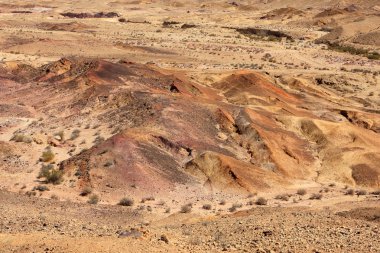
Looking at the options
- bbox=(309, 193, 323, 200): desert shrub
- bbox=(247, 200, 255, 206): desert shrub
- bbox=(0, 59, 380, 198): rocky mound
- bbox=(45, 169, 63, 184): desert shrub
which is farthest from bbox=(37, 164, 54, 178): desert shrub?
bbox=(309, 193, 323, 200): desert shrub

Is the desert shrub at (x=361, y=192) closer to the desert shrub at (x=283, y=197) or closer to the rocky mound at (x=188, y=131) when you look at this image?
the rocky mound at (x=188, y=131)

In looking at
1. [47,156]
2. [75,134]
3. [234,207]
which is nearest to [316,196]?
[234,207]

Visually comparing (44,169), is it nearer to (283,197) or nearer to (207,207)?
(207,207)

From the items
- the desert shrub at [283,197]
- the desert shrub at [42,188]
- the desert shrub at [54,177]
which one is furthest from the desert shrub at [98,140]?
the desert shrub at [283,197]

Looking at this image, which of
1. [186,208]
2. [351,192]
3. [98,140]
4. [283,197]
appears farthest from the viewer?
[98,140]

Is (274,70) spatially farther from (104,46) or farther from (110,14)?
(110,14)

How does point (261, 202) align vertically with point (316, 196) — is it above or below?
above

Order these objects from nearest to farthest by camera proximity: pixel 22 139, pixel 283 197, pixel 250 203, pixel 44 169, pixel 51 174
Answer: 1. pixel 250 203
2. pixel 283 197
3. pixel 51 174
4. pixel 44 169
5. pixel 22 139

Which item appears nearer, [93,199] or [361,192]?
[93,199]
